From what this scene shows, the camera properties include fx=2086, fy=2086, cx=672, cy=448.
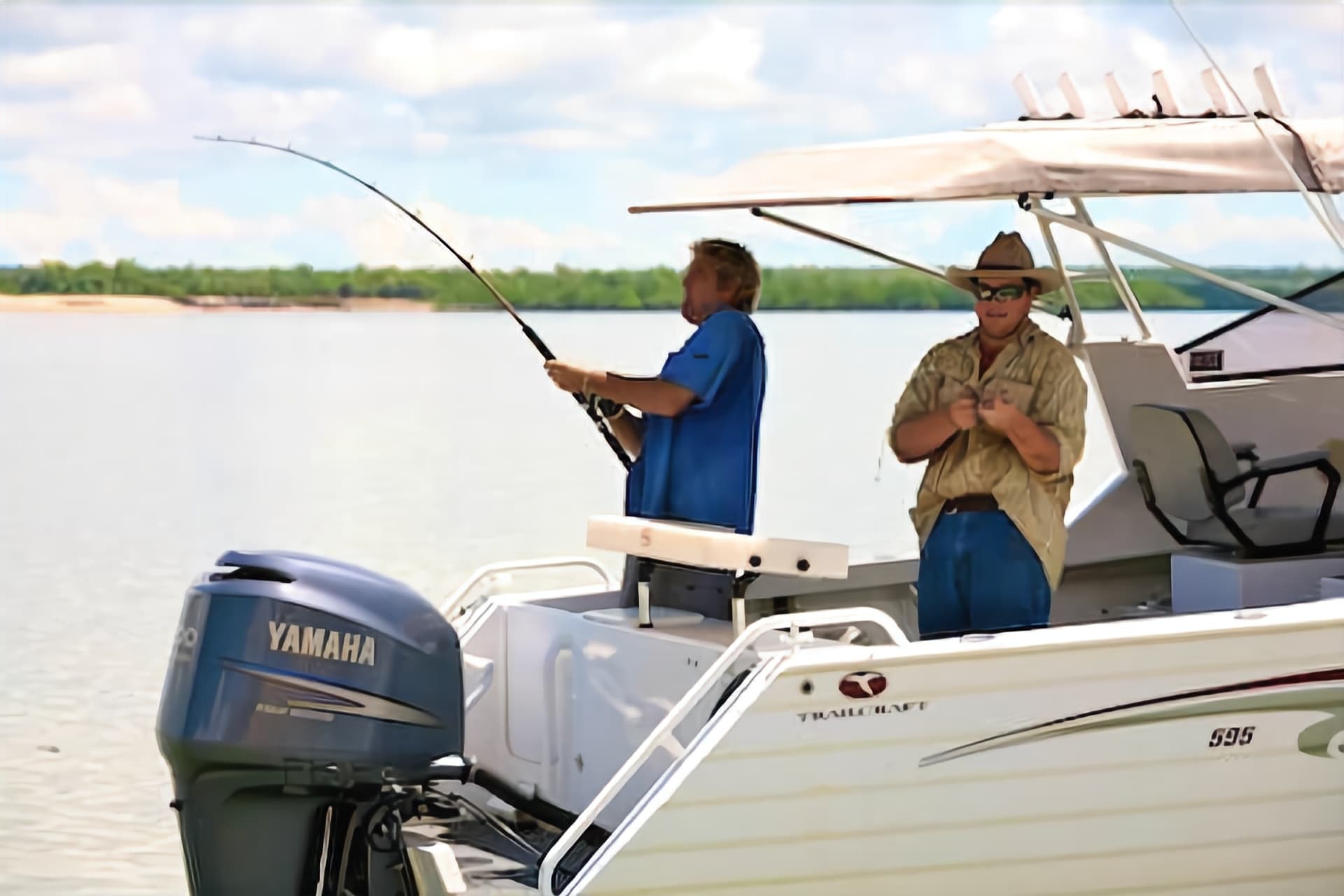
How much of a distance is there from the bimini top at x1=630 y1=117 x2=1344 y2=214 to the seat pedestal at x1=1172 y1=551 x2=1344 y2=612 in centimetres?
118

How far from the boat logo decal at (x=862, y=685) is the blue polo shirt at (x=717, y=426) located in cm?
68

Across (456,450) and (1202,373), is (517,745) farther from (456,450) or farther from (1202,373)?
(456,450)

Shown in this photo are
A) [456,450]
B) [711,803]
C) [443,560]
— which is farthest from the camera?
[456,450]

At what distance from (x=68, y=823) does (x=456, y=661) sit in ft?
11.8

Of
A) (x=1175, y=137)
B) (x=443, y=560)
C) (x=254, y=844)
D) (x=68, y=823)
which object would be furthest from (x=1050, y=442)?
(x=443, y=560)

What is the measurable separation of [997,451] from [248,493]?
13.4 meters

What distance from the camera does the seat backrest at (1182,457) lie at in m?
5.40

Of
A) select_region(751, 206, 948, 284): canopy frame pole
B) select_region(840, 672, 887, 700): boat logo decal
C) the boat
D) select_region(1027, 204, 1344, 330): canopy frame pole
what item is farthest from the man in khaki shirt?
select_region(840, 672, 887, 700): boat logo decal

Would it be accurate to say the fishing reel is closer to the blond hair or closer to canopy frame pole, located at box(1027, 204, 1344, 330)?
the blond hair

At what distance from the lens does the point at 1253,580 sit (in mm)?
5117

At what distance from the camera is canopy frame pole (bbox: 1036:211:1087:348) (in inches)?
212

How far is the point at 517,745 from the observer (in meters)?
4.66

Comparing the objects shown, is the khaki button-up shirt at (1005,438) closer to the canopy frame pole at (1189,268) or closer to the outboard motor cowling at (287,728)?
the canopy frame pole at (1189,268)

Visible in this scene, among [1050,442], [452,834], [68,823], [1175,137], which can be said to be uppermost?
[1175,137]
